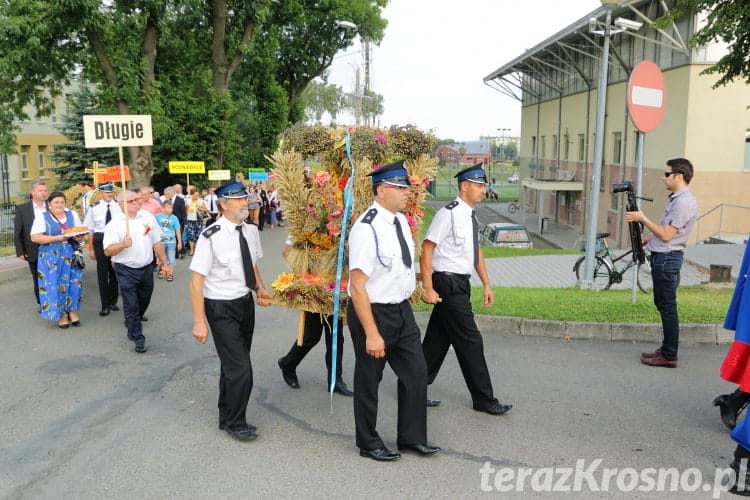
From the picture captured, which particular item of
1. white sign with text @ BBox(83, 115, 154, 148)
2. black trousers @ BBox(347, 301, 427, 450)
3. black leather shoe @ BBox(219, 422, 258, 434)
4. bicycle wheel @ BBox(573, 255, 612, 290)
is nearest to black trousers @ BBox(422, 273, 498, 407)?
black trousers @ BBox(347, 301, 427, 450)

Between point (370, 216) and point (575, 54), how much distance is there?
33747 mm

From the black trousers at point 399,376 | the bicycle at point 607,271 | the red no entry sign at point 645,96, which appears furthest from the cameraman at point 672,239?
the bicycle at point 607,271

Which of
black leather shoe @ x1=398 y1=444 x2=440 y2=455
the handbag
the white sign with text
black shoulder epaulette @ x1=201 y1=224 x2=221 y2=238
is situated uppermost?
the white sign with text

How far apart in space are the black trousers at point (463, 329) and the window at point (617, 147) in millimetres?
26719

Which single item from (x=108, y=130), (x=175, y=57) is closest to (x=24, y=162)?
(x=175, y=57)

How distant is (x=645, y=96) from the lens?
848 cm

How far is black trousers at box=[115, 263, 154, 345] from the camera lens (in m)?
7.69

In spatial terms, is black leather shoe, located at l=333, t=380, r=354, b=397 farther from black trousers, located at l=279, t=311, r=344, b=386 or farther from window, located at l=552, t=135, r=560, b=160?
window, located at l=552, t=135, r=560, b=160

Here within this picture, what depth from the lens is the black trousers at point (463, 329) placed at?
5.27 m

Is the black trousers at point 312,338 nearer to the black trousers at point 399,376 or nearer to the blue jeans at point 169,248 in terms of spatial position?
the black trousers at point 399,376

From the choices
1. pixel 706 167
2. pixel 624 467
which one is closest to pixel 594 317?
pixel 624 467

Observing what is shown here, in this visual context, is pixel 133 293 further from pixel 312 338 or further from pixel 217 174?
pixel 217 174

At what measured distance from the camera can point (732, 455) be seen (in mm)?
4652

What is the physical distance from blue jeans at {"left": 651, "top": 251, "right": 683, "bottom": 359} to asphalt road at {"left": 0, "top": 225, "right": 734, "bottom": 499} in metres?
0.43
